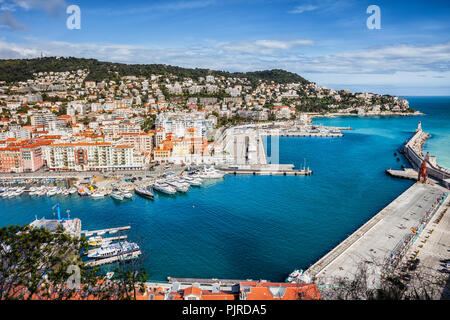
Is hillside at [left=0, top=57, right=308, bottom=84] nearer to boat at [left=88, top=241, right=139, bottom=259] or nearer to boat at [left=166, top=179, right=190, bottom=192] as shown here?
boat at [left=166, top=179, right=190, bottom=192]

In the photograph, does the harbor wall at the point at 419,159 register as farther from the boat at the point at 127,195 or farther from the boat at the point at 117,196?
the boat at the point at 117,196

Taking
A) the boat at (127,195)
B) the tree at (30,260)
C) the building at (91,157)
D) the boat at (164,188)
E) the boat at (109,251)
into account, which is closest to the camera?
the tree at (30,260)

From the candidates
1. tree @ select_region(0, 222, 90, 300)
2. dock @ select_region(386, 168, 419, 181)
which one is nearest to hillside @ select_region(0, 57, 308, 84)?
dock @ select_region(386, 168, 419, 181)

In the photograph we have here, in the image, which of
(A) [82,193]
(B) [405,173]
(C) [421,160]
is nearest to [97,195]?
(A) [82,193]

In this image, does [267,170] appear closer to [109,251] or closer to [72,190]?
[72,190]

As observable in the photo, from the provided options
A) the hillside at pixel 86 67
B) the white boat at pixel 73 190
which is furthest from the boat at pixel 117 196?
the hillside at pixel 86 67
